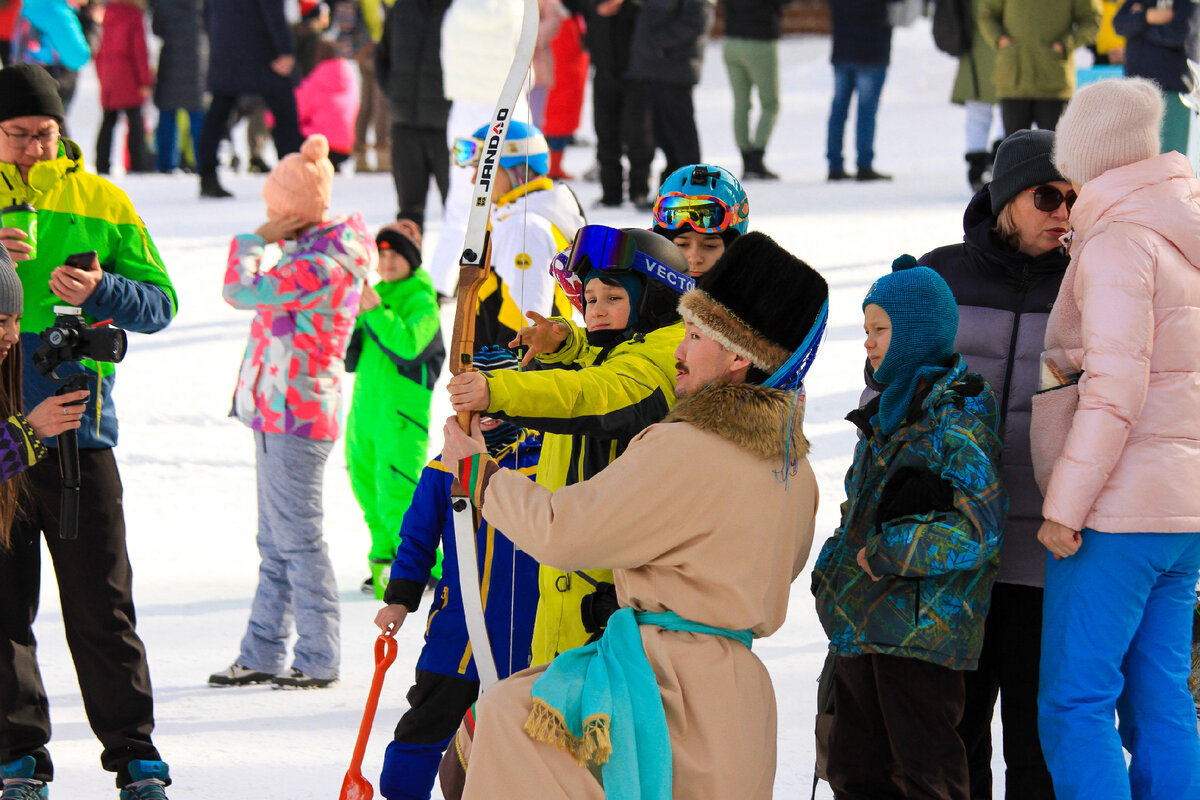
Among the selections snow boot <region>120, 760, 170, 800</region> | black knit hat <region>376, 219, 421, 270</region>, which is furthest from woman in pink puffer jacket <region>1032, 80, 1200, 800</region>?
black knit hat <region>376, 219, 421, 270</region>

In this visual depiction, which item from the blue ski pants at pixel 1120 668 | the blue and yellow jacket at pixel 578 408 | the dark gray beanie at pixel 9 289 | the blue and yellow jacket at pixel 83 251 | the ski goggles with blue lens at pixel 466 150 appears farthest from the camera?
the ski goggles with blue lens at pixel 466 150

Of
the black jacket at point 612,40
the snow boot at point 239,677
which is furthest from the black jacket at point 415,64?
the snow boot at point 239,677

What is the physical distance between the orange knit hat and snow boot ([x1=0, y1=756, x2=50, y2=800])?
195 centimetres

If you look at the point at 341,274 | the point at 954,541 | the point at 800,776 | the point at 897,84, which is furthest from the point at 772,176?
the point at 954,541

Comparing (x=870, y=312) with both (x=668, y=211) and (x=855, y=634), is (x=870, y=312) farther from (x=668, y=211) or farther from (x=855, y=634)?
(x=668, y=211)

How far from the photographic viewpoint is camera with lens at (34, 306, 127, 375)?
3514 mm

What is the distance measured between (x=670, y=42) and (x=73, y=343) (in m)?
7.16

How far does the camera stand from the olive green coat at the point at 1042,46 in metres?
9.59

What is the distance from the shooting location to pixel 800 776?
4.11 meters

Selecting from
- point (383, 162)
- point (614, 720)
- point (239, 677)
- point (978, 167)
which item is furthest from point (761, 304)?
point (383, 162)

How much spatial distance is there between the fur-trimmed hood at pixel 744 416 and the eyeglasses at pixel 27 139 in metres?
1.99

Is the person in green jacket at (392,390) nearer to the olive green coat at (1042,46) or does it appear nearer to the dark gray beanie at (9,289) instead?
the dark gray beanie at (9,289)

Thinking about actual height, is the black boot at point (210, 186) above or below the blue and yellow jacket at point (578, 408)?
below

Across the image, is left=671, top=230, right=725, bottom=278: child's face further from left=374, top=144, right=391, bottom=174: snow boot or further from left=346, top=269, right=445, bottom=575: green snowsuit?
left=374, top=144, right=391, bottom=174: snow boot
